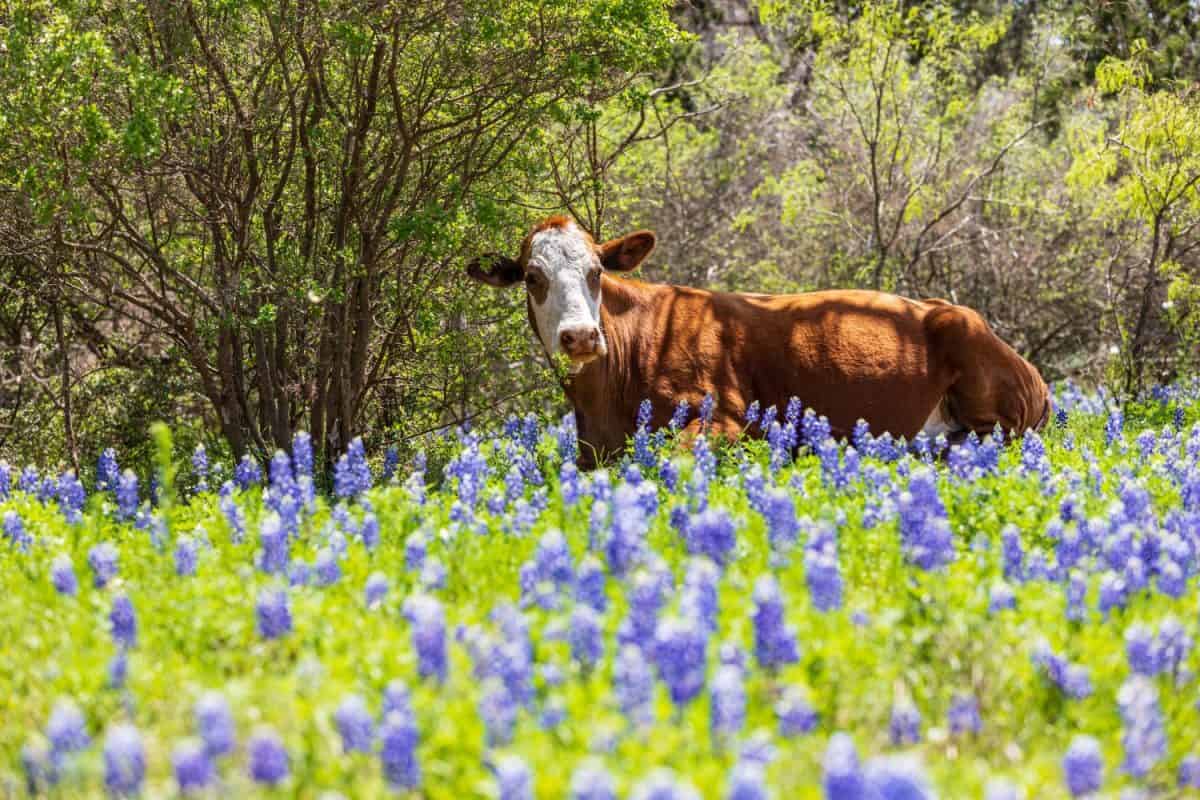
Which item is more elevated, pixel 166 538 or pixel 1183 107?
pixel 1183 107

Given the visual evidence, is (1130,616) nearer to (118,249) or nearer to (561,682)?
(561,682)

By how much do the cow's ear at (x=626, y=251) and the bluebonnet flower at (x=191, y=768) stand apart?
218 inches

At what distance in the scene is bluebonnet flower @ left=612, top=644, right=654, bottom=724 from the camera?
2840mm

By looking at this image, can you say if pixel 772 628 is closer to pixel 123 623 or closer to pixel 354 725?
pixel 354 725

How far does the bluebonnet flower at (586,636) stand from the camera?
323 cm

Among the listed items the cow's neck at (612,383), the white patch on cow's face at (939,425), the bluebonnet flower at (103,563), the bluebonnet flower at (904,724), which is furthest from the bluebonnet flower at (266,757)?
the white patch on cow's face at (939,425)

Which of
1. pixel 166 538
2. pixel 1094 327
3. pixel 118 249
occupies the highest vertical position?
pixel 118 249

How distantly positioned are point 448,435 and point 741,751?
23.2ft

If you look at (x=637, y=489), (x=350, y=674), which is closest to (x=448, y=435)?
(x=637, y=489)

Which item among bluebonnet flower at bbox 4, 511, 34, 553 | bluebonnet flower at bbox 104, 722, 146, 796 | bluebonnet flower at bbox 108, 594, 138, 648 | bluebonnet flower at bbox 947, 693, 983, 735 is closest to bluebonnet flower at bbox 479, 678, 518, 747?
bluebonnet flower at bbox 104, 722, 146, 796

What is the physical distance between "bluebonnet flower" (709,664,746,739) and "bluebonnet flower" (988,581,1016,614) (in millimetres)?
1182

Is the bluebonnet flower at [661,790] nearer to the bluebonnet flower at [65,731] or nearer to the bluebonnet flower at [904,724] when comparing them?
the bluebonnet flower at [904,724]

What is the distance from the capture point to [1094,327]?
15.1 meters

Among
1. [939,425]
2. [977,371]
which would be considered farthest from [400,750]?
[939,425]
